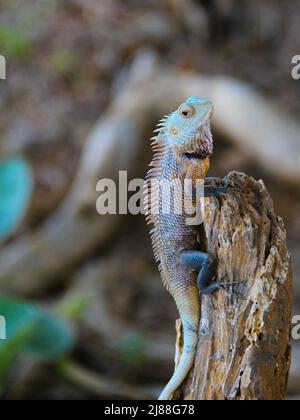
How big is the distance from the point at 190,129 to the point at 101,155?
16.3 ft

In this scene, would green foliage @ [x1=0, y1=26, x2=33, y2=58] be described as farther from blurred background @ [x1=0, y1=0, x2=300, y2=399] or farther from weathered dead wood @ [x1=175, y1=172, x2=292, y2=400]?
weathered dead wood @ [x1=175, y1=172, x2=292, y2=400]

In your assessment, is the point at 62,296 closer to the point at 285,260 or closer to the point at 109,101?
the point at 109,101

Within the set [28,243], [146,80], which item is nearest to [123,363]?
[28,243]

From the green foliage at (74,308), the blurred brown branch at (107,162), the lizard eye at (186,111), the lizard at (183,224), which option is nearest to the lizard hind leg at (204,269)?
the lizard at (183,224)

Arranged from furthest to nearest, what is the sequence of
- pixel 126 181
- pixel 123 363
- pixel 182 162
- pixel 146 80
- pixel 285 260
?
pixel 146 80 → pixel 126 181 → pixel 123 363 → pixel 182 162 → pixel 285 260

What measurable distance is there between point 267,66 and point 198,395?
773cm

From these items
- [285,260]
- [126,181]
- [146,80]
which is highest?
[146,80]

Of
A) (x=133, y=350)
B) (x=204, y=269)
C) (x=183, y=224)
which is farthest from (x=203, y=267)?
(x=133, y=350)

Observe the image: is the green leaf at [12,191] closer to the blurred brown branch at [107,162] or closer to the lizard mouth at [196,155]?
the blurred brown branch at [107,162]

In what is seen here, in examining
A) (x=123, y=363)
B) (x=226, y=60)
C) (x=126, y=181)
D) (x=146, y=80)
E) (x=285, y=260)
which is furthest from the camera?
(x=226, y=60)

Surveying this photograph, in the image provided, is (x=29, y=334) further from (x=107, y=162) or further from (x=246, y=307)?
(x=246, y=307)

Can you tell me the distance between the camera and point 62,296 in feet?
25.7

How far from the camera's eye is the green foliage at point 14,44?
34.4ft

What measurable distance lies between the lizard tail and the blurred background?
2.84 meters
